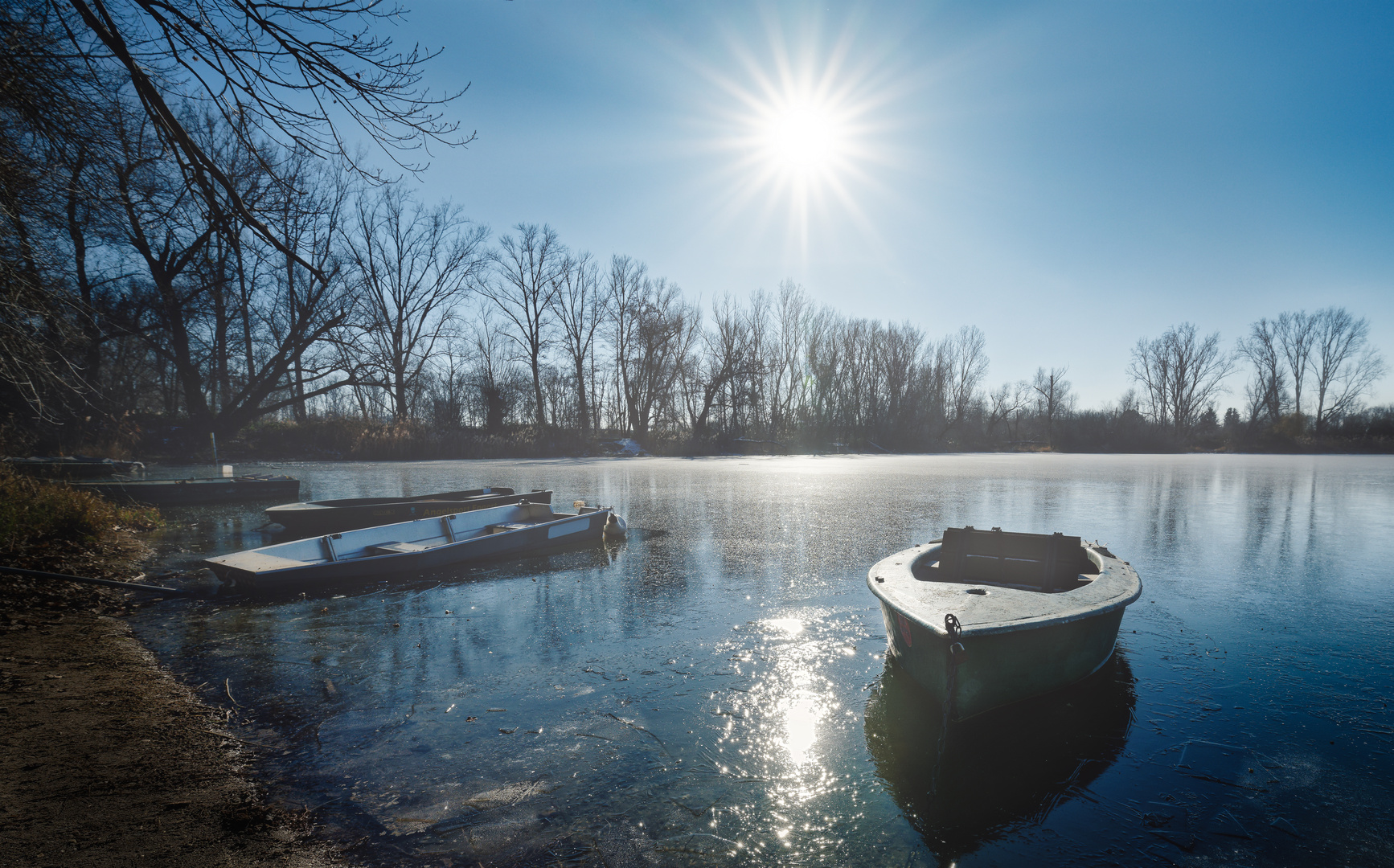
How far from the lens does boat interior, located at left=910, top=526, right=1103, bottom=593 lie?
210 inches

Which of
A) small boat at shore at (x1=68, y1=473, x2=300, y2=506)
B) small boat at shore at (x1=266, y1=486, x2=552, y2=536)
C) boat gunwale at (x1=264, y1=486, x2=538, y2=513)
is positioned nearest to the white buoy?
small boat at shore at (x1=266, y1=486, x2=552, y2=536)

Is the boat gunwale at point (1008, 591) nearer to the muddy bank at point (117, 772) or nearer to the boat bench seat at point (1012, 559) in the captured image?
the boat bench seat at point (1012, 559)

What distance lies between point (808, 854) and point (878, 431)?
162ft

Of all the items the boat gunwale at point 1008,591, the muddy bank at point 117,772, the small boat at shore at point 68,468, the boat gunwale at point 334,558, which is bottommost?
the muddy bank at point 117,772

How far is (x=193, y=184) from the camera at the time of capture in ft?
14.0

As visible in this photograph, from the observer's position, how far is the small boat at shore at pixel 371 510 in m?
9.64

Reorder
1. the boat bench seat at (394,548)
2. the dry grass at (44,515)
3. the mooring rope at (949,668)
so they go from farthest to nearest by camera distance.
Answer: the boat bench seat at (394,548) < the dry grass at (44,515) < the mooring rope at (949,668)

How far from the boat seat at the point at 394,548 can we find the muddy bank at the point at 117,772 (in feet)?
9.21

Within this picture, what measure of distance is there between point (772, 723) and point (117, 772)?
3.21 m

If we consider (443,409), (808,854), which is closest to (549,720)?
(808,854)

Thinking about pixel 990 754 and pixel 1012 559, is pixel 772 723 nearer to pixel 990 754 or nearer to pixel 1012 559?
pixel 990 754

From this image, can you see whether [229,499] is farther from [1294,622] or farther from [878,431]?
[878,431]

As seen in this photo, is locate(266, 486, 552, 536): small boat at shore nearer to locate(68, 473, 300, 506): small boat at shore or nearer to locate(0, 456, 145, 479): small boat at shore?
locate(68, 473, 300, 506): small boat at shore

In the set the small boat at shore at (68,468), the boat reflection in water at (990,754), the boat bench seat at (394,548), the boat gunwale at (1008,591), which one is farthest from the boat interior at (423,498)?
the boat reflection in water at (990,754)
